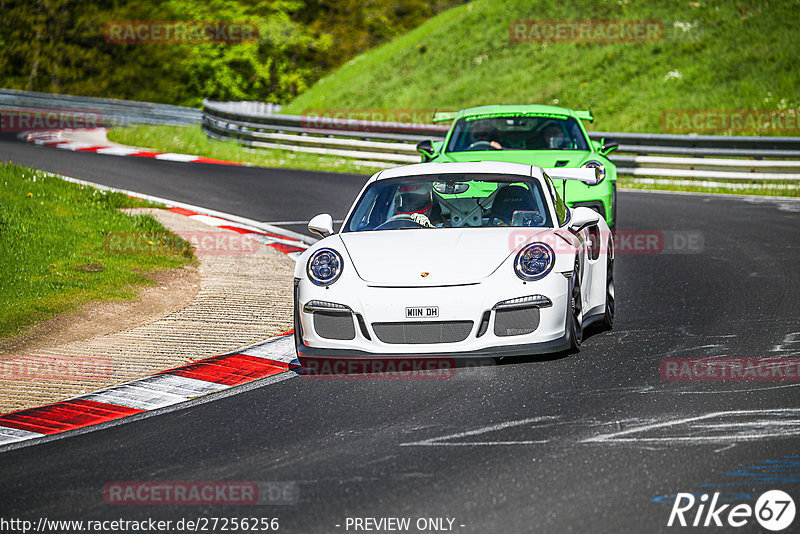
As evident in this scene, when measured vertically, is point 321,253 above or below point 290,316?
above

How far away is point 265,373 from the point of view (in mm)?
7406

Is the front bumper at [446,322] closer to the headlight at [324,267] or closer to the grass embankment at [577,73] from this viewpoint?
the headlight at [324,267]

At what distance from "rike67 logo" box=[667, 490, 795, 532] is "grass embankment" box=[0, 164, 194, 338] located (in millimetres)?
5687

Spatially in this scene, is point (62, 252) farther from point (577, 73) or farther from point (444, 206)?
point (577, 73)

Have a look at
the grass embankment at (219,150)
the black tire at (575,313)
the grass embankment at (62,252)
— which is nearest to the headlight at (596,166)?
the grass embankment at (62,252)

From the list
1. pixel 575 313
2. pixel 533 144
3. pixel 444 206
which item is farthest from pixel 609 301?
pixel 533 144

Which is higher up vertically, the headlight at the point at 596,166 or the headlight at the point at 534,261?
the headlight at the point at 596,166

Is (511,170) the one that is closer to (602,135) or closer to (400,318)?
(400,318)

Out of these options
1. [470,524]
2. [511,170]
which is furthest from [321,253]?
[470,524]

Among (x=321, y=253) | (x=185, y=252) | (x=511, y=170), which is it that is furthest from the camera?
(x=185, y=252)

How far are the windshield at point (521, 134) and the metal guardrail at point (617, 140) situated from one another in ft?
25.1

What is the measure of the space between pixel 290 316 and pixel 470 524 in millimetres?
4881

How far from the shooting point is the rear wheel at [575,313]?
23.5 ft

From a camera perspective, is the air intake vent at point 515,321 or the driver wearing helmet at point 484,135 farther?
the driver wearing helmet at point 484,135
